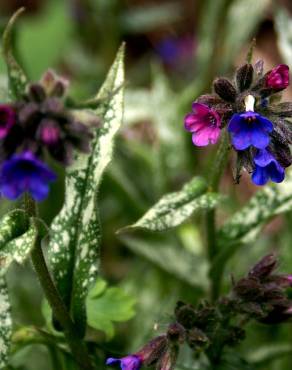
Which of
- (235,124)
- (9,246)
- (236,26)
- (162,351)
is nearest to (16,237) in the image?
(9,246)

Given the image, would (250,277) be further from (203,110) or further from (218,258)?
(203,110)

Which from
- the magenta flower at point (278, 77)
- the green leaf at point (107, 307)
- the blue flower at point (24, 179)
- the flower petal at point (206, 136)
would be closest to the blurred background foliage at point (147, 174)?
the green leaf at point (107, 307)

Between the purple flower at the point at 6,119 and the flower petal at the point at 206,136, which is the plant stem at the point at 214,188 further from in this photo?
the purple flower at the point at 6,119

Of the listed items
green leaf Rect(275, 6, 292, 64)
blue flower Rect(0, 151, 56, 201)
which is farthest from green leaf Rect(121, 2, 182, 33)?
blue flower Rect(0, 151, 56, 201)

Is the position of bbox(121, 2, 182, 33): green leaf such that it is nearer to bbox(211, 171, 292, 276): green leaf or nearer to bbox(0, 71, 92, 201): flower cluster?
bbox(211, 171, 292, 276): green leaf

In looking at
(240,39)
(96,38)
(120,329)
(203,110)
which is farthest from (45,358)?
(96,38)

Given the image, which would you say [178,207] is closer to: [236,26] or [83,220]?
[83,220]
